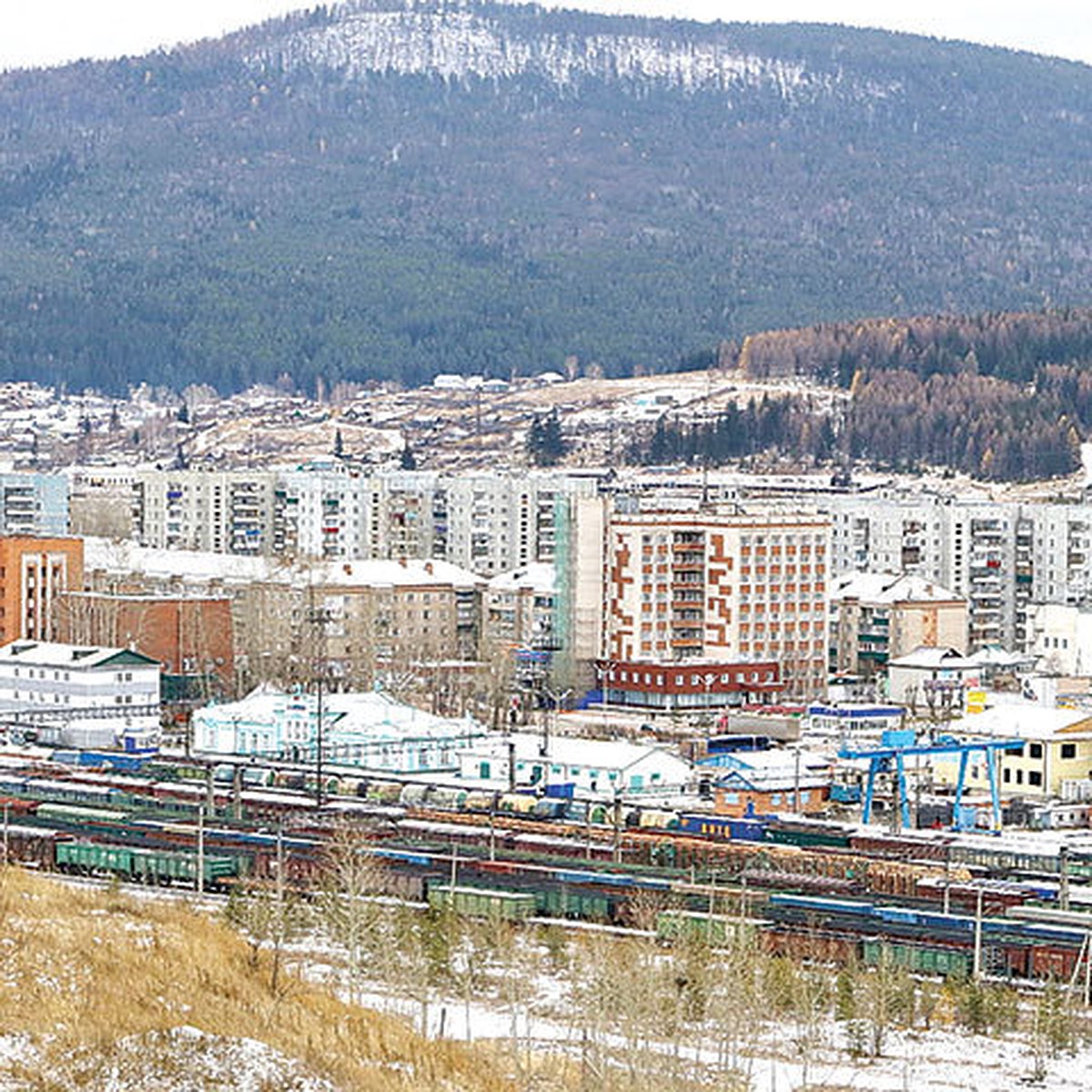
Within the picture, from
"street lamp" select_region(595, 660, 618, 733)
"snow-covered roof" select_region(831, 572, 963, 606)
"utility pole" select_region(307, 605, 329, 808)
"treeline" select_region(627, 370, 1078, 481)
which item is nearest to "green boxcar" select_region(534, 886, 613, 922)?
"utility pole" select_region(307, 605, 329, 808)

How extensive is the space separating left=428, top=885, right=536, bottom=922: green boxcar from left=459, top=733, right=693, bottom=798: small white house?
44.1ft

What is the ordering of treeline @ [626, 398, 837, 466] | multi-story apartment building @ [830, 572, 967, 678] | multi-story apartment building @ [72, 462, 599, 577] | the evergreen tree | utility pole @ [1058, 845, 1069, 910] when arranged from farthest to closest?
the evergreen tree < treeline @ [626, 398, 837, 466] < multi-story apartment building @ [72, 462, 599, 577] < multi-story apartment building @ [830, 572, 967, 678] < utility pole @ [1058, 845, 1069, 910]

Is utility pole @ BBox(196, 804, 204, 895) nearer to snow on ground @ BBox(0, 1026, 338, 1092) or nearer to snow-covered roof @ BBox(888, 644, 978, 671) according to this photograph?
snow on ground @ BBox(0, 1026, 338, 1092)

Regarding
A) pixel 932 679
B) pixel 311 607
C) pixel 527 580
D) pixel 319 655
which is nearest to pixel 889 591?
pixel 932 679

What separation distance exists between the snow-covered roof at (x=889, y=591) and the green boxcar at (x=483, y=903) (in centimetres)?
3921

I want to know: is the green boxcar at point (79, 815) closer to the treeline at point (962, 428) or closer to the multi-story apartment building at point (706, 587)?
the multi-story apartment building at point (706, 587)

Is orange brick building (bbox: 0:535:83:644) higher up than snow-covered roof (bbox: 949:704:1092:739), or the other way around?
orange brick building (bbox: 0:535:83:644)

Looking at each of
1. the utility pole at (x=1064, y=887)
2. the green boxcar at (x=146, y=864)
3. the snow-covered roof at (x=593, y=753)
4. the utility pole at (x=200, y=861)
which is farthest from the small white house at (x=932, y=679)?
the green boxcar at (x=146, y=864)

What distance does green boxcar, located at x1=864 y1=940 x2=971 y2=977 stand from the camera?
32.8m

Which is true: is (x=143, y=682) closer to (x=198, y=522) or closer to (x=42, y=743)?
(x=42, y=743)

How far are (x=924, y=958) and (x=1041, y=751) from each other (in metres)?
17.7

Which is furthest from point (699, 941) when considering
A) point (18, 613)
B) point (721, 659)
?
point (18, 613)

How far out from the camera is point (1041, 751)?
5038 cm

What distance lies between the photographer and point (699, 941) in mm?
31094
